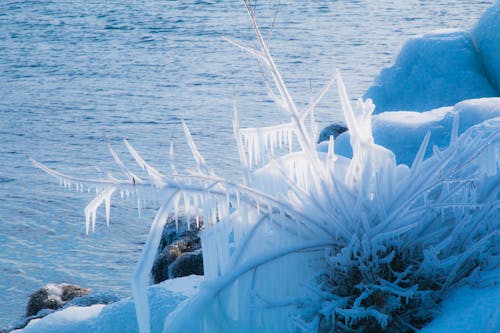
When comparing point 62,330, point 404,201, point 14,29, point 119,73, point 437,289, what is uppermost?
point 14,29

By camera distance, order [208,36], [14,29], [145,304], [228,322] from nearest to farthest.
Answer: [145,304], [228,322], [208,36], [14,29]

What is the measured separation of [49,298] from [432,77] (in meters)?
3.29

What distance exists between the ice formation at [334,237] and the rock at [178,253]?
2653 mm

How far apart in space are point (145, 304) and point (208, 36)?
11812mm

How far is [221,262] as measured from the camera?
1994 mm

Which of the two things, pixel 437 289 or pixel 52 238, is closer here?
pixel 437 289

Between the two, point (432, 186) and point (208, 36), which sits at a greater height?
point (208, 36)

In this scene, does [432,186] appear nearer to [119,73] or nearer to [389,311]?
[389,311]

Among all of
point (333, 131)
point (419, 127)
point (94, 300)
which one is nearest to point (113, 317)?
point (419, 127)

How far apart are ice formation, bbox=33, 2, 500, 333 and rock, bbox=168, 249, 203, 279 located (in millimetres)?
2636

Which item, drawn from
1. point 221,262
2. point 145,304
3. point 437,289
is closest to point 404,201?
point 437,289

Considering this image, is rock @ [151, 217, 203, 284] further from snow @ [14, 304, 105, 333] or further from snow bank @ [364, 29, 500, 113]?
snow @ [14, 304, 105, 333]

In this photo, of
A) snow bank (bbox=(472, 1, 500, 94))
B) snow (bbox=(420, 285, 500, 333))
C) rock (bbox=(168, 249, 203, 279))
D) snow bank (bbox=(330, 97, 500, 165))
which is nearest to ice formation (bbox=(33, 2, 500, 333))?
snow (bbox=(420, 285, 500, 333))

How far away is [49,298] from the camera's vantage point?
4.99m
